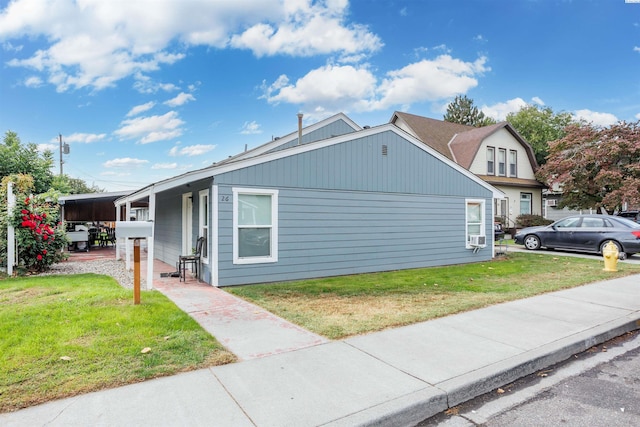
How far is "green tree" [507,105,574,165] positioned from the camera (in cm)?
3391

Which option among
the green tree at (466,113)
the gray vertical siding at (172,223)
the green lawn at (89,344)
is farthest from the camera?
the green tree at (466,113)

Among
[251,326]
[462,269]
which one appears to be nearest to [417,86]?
[462,269]

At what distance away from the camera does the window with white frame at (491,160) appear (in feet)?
69.5

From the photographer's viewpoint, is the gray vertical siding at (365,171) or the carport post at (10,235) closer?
the gray vertical siding at (365,171)

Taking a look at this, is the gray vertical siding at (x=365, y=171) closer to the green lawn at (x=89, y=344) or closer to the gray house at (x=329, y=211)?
the gray house at (x=329, y=211)

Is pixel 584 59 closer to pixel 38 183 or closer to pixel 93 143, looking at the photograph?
pixel 38 183

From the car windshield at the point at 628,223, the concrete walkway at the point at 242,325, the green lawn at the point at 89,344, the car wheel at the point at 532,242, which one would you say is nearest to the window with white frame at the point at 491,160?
the car wheel at the point at 532,242

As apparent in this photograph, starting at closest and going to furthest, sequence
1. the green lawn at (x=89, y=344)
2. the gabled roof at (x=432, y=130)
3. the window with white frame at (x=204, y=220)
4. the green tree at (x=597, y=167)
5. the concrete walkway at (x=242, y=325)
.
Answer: the green lawn at (x=89, y=344) → the concrete walkway at (x=242, y=325) → the window with white frame at (x=204, y=220) → the green tree at (x=597, y=167) → the gabled roof at (x=432, y=130)

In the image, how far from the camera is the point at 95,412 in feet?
8.70

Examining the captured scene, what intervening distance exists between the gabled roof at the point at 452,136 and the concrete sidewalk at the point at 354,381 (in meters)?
16.6

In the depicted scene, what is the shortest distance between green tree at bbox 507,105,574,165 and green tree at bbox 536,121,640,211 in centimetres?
1368

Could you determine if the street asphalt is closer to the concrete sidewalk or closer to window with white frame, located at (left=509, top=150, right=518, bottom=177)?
the concrete sidewalk

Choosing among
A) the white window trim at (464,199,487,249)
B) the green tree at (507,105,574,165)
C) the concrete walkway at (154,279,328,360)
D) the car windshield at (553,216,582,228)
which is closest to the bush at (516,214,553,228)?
the car windshield at (553,216,582,228)

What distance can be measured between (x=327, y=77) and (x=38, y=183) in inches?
605
